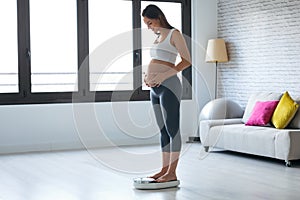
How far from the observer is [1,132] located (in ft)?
21.3

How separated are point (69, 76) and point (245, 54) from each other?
7.98 ft

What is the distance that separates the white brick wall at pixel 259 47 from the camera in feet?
20.9

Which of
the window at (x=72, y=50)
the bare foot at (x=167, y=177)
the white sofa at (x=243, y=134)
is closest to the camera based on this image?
the bare foot at (x=167, y=177)

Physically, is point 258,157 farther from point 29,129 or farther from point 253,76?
point 29,129

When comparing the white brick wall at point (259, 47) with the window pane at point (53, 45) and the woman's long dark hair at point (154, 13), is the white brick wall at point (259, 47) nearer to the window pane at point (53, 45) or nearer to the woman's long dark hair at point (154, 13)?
the window pane at point (53, 45)

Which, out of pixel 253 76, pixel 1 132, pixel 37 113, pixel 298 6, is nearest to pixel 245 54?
pixel 253 76

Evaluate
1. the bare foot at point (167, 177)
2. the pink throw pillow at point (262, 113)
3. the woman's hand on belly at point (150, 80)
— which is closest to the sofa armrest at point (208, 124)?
the pink throw pillow at point (262, 113)

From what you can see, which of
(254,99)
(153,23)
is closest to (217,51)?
(254,99)

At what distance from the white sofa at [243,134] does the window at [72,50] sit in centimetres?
123

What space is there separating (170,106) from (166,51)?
0.43 meters

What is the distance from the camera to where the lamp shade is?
7.39 m

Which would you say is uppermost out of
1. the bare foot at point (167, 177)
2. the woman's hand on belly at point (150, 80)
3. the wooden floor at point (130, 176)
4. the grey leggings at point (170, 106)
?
the woman's hand on belly at point (150, 80)

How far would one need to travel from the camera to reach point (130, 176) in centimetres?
487

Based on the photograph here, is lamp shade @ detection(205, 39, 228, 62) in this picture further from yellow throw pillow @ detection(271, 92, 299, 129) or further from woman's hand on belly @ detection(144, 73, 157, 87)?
woman's hand on belly @ detection(144, 73, 157, 87)
